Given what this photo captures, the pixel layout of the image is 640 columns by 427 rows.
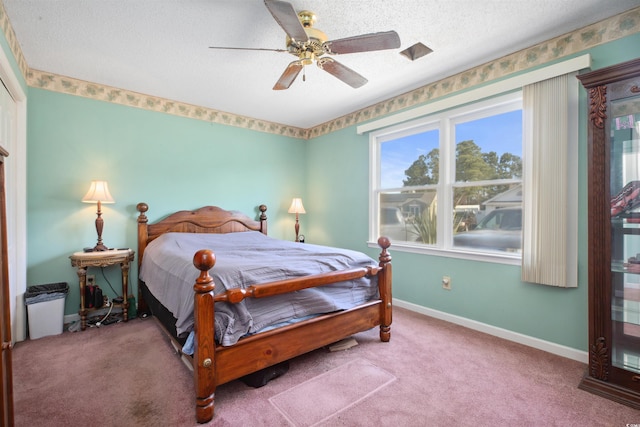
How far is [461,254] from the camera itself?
9.39 feet

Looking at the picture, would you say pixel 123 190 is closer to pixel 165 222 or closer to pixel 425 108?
pixel 165 222

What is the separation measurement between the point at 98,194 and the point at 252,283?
2.18 metres

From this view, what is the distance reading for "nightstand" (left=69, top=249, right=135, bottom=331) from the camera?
2.74 meters

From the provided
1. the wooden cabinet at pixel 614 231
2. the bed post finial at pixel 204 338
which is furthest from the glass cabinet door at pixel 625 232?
the bed post finial at pixel 204 338

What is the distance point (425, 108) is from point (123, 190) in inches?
134

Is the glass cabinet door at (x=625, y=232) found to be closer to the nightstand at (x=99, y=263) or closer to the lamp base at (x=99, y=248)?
the nightstand at (x=99, y=263)

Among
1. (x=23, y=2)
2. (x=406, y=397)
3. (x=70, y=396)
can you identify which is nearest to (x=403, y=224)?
(x=406, y=397)

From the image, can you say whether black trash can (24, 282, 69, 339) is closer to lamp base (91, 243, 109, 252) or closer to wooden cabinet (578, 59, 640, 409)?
lamp base (91, 243, 109, 252)

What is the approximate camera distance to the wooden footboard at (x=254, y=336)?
1.52 metres

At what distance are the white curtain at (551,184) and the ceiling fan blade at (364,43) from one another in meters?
1.37

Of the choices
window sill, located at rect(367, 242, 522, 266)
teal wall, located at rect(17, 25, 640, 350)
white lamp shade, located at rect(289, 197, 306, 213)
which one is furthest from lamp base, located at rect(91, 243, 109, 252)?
window sill, located at rect(367, 242, 522, 266)

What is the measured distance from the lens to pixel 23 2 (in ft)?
6.24

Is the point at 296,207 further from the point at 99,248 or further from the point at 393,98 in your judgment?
the point at 99,248

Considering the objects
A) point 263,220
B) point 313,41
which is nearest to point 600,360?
point 313,41
